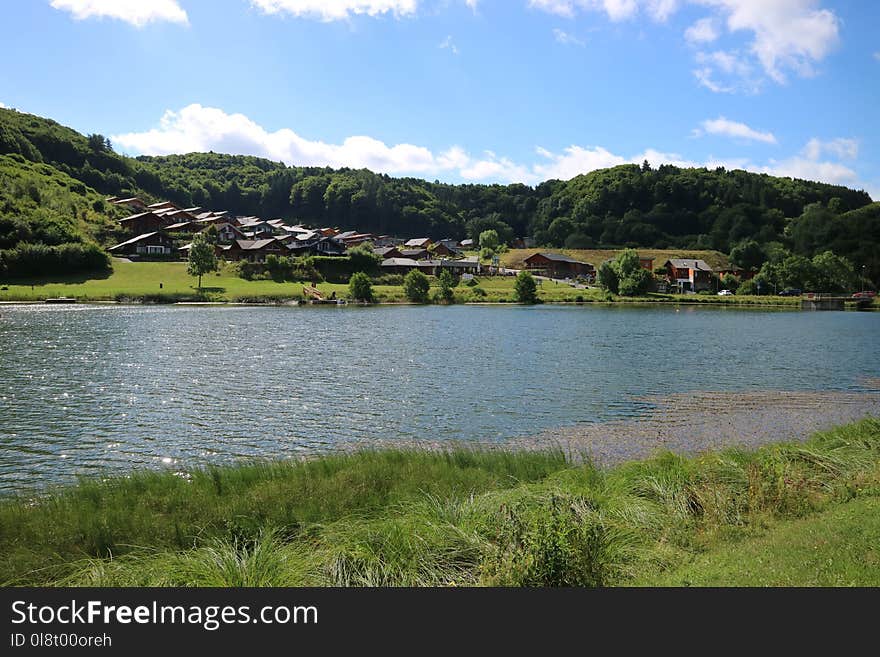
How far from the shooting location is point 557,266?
130625 mm

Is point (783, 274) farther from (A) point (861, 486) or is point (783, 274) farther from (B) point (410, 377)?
(A) point (861, 486)

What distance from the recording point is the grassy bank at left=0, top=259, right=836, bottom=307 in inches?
3022

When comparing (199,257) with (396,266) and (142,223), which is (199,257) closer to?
(396,266)

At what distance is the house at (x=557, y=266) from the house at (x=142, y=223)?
74.0m

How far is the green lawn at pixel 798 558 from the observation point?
715 cm

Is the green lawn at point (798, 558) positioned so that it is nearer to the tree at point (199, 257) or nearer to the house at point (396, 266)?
the tree at point (199, 257)

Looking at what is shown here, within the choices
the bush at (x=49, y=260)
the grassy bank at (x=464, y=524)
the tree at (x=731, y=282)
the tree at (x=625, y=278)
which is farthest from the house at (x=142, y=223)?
the grassy bank at (x=464, y=524)

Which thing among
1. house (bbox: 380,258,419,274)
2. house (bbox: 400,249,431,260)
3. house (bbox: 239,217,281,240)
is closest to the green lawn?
house (bbox: 380,258,419,274)

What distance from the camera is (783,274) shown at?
360 feet

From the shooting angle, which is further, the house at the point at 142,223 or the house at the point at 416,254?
the house at the point at 416,254

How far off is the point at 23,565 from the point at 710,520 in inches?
401

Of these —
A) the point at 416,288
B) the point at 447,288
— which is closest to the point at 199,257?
the point at 416,288

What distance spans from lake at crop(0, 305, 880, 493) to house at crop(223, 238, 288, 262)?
50421mm

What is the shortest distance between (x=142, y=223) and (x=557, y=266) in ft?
271
